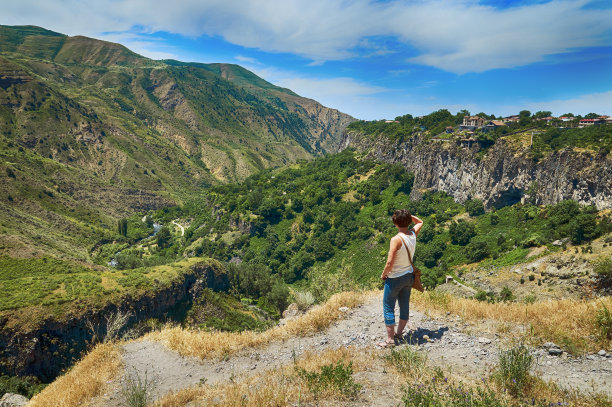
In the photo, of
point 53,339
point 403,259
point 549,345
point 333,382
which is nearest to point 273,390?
point 333,382

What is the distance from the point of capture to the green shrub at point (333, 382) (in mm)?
4875

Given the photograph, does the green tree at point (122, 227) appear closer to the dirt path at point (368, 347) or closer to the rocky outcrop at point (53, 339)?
the rocky outcrop at point (53, 339)

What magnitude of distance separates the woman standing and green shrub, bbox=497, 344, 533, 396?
1.83 m

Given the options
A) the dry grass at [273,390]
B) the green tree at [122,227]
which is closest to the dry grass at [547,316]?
the dry grass at [273,390]

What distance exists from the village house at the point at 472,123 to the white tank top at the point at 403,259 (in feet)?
258

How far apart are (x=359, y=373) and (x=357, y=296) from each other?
4504 millimetres

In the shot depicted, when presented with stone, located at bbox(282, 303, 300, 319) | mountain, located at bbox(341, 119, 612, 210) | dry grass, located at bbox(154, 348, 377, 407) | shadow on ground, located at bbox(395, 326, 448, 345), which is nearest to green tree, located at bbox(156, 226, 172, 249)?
mountain, located at bbox(341, 119, 612, 210)

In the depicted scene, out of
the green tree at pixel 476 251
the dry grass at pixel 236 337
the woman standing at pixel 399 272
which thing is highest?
the woman standing at pixel 399 272

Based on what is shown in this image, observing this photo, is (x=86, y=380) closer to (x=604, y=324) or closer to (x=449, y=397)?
(x=449, y=397)

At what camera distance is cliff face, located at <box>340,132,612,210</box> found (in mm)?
39125

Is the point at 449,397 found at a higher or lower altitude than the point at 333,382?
higher

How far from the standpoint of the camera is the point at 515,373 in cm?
459

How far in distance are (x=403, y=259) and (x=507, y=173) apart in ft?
187

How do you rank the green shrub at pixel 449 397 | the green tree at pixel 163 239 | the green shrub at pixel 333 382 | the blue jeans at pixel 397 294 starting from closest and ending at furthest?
the green shrub at pixel 449 397
the green shrub at pixel 333 382
the blue jeans at pixel 397 294
the green tree at pixel 163 239
